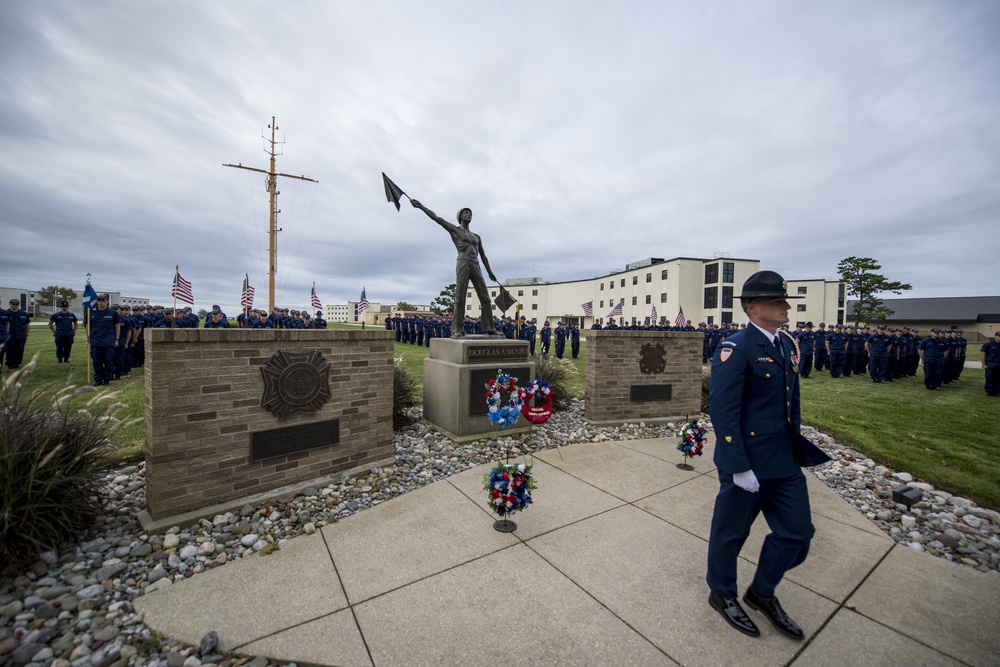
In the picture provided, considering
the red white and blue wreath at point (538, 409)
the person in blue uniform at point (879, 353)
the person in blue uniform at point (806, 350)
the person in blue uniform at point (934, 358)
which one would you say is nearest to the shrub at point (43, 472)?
the red white and blue wreath at point (538, 409)

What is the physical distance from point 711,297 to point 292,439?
48.3 m

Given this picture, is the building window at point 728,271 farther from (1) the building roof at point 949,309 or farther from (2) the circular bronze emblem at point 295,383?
(2) the circular bronze emblem at point 295,383

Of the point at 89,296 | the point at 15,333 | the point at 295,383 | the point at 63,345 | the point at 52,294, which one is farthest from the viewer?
the point at 52,294

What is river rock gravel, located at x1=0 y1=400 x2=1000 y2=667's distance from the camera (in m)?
2.26

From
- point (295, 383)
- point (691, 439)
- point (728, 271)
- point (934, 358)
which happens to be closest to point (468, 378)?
point (295, 383)

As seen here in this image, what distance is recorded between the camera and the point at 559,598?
2.71 metres

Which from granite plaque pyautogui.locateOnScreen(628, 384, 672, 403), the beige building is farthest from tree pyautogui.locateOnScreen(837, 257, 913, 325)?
granite plaque pyautogui.locateOnScreen(628, 384, 672, 403)

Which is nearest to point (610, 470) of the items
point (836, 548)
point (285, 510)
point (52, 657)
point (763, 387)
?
point (836, 548)

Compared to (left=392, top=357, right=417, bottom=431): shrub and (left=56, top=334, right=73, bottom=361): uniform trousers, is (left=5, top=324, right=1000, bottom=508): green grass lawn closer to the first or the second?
(left=56, top=334, right=73, bottom=361): uniform trousers

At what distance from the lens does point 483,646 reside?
2309mm

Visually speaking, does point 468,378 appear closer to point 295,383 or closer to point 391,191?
point 295,383

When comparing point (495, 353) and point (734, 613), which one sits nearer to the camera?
point (734, 613)

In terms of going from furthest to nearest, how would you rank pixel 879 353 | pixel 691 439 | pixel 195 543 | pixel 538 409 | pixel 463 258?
pixel 879 353
pixel 463 258
pixel 538 409
pixel 691 439
pixel 195 543

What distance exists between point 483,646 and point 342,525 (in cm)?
189
